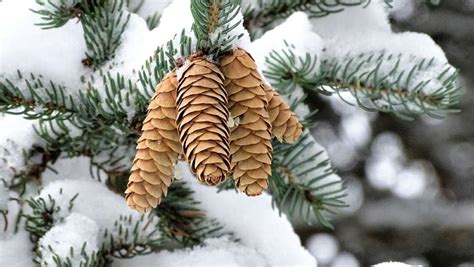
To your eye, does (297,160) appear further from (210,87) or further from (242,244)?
(210,87)

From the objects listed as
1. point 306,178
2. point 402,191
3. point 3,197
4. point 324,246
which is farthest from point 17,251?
point 402,191

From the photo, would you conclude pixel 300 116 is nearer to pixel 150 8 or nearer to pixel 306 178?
pixel 306 178

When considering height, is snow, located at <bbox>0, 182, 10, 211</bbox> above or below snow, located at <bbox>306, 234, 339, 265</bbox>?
above

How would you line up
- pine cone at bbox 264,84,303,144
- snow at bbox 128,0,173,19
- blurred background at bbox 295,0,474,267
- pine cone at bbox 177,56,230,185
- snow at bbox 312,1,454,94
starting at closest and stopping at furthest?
1. pine cone at bbox 177,56,230,185
2. pine cone at bbox 264,84,303,144
3. snow at bbox 312,1,454,94
4. snow at bbox 128,0,173,19
5. blurred background at bbox 295,0,474,267

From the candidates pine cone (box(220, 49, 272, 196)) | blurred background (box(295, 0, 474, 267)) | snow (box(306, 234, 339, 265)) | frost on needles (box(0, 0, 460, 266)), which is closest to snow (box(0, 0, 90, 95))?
frost on needles (box(0, 0, 460, 266))

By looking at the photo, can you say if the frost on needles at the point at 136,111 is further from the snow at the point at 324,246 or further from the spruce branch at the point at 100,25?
the snow at the point at 324,246

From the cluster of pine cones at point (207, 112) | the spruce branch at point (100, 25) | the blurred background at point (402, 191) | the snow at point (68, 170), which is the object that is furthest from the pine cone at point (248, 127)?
the blurred background at point (402, 191)

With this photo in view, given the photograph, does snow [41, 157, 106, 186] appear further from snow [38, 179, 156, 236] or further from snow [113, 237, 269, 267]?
snow [113, 237, 269, 267]

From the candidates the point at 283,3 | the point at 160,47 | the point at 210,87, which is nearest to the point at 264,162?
the point at 210,87
